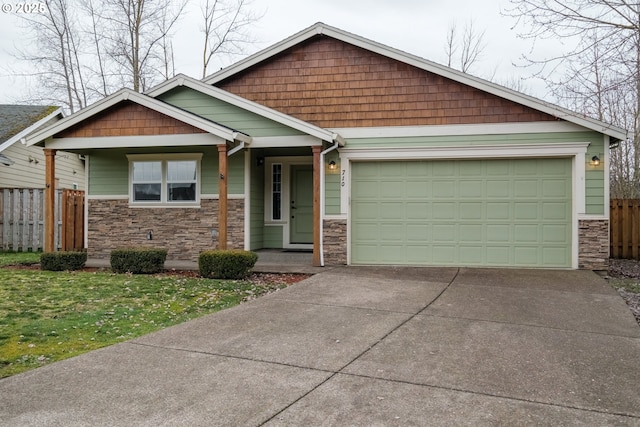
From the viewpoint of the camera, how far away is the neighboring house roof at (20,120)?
16.2m

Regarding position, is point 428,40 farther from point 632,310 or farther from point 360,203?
point 632,310

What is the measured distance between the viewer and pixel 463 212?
10188 mm

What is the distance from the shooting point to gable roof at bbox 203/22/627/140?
9.29 metres

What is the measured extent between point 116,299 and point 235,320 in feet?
7.41

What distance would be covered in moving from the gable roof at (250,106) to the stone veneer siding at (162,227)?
2.18m

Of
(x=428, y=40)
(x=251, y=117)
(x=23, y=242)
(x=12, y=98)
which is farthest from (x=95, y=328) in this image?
(x=428, y=40)

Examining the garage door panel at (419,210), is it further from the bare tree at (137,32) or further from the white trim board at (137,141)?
the bare tree at (137,32)

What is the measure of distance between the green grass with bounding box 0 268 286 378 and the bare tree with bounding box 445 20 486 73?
19153 millimetres

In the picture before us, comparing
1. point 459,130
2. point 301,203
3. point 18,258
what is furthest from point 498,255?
point 18,258

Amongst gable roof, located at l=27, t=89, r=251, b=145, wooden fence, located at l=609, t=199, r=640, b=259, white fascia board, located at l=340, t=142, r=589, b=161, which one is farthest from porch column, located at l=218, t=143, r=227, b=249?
wooden fence, located at l=609, t=199, r=640, b=259

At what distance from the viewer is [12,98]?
2317 cm

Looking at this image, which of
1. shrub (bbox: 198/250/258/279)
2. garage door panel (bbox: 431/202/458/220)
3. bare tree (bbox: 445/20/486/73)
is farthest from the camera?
bare tree (bbox: 445/20/486/73)

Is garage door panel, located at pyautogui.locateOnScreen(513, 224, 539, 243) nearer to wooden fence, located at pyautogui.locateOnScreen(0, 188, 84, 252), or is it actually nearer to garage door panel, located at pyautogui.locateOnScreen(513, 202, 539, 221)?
garage door panel, located at pyautogui.locateOnScreen(513, 202, 539, 221)

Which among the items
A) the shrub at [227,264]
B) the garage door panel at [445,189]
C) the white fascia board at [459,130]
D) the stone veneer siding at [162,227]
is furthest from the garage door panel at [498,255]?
the stone veneer siding at [162,227]
